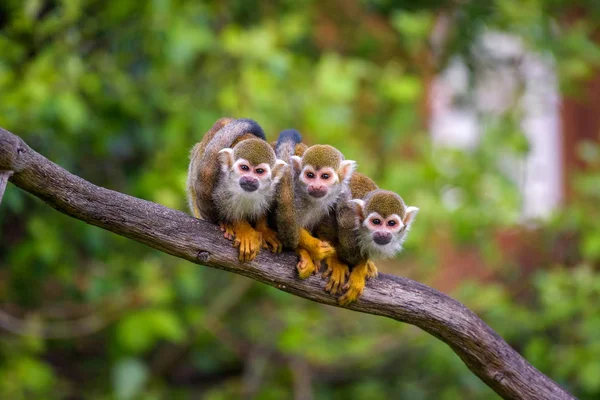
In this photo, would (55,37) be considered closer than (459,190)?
Yes

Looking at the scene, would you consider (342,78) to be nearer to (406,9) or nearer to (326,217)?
(406,9)

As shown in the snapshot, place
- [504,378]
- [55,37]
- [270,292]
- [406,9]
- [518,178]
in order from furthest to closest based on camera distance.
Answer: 1. [518,178]
2. [406,9]
3. [270,292]
4. [55,37]
5. [504,378]

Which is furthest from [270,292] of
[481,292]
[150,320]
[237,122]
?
[237,122]

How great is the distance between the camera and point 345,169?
147 inches

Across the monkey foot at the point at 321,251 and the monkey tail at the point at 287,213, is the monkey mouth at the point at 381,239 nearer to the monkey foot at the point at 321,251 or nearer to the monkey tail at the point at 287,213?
the monkey foot at the point at 321,251

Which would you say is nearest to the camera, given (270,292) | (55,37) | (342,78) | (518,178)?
(55,37)

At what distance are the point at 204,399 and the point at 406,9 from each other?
4321 mm

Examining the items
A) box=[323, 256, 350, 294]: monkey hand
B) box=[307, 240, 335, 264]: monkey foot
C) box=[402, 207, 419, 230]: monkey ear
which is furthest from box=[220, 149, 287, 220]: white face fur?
box=[402, 207, 419, 230]: monkey ear

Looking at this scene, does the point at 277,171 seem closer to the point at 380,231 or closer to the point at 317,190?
the point at 317,190

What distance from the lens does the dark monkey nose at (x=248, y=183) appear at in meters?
3.29

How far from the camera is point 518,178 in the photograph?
8.72 metres

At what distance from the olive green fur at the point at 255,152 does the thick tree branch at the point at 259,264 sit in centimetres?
36

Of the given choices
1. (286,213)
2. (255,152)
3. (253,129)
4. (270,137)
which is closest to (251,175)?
(255,152)

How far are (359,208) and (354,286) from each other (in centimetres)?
40
